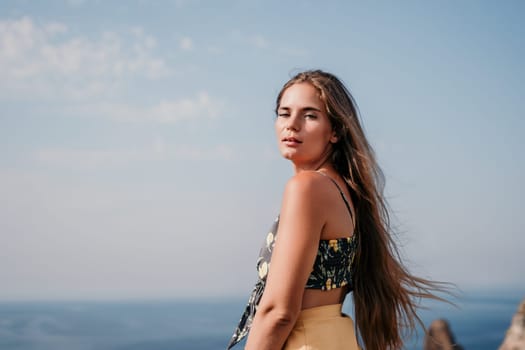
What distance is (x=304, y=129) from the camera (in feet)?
10.4

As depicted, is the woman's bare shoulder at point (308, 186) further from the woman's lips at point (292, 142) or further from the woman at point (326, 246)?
the woman's lips at point (292, 142)

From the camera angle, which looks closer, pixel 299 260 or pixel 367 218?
pixel 299 260

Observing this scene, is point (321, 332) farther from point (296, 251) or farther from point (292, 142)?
point (292, 142)

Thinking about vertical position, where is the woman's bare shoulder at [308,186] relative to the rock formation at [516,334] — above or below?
below

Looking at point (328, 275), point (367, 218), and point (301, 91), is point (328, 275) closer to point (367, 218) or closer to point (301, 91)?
point (367, 218)

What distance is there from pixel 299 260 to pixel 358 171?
0.73 metres

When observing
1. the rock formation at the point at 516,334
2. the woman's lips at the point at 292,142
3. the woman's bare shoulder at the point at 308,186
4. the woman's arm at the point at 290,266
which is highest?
the rock formation at the point at 516,334

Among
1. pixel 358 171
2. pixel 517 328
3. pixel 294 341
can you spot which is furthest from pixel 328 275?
pixel 517 328

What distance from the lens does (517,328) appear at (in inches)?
664

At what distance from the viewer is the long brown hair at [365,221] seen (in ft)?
10.8

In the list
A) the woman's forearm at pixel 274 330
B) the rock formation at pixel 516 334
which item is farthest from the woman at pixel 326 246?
the rock formation at pixel 516 334

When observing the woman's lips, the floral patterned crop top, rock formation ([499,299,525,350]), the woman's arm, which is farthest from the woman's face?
rock formation ([499,299,525,350])

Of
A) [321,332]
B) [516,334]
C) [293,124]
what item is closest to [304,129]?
[293,124]

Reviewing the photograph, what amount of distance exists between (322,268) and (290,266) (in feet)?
0.76
